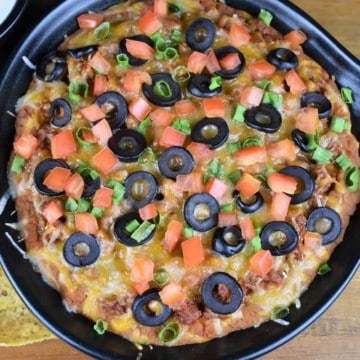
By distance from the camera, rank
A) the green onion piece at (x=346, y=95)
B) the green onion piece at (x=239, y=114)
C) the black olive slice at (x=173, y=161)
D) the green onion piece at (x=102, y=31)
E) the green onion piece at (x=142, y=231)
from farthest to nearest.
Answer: the green onion piece at (x=346, y=95)
the green onion piece at (x=102, y=31)
the green onion piece at (x=239, y=114)
the black olive slice at (x=173, y=161)
the green onion piece at (x=142, y=231)

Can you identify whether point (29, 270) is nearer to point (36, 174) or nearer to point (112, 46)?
point (36, 174)

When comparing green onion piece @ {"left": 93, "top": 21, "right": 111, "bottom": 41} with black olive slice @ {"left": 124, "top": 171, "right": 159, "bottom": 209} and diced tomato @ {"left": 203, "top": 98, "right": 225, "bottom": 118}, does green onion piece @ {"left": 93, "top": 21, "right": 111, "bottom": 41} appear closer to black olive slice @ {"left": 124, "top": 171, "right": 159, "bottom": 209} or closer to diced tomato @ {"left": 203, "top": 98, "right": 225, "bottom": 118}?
diced tomato @ {"left": 203, "top": 98, "right": 225, "bottom": 118}

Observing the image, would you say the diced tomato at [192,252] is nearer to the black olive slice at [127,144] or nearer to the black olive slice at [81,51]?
the black olive slice at [127,144]

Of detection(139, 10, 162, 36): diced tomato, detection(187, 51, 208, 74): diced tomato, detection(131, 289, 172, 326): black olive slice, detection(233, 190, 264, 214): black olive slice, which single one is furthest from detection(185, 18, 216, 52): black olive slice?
detection(131, 289, 172, 326): black olive slice

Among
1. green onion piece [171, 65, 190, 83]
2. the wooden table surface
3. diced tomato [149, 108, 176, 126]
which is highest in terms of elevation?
green onion piece [171, 65, 190, 83]

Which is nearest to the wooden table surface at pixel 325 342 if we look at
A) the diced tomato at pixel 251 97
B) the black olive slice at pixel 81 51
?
the diced tomato at pixel 251 97
